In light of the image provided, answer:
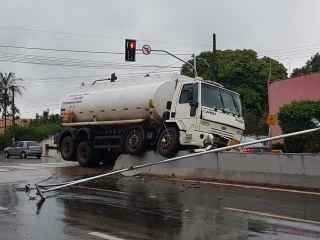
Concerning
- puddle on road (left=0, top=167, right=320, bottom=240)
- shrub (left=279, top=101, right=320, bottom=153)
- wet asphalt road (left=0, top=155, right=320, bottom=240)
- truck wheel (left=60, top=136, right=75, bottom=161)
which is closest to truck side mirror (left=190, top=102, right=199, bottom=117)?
shrub (left=279, top=101, right=320, bottom=153)

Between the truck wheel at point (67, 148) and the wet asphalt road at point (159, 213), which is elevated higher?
the truck wheel at point (67, 148)

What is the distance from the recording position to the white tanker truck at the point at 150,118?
824 inches

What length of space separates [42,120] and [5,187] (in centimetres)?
8439

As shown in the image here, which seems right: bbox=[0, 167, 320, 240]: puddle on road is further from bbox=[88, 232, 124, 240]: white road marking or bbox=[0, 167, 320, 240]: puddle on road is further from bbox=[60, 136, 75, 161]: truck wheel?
bbox=[60, 136, 75, 161]: truck wheel

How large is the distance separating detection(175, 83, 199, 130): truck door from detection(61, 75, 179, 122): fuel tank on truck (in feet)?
1.83

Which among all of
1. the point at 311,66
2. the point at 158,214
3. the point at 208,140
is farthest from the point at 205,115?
the point at 311,66

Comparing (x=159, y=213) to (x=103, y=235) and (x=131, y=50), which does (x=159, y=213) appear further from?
(x=131, y=50)

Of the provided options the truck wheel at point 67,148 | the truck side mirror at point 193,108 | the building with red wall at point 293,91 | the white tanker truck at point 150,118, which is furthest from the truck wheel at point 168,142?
the building with red wall at point 293,91

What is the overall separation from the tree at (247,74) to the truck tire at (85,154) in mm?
43398

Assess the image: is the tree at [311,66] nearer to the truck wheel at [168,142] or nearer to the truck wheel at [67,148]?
the truck wheel at [67,148]

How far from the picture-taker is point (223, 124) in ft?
70.1

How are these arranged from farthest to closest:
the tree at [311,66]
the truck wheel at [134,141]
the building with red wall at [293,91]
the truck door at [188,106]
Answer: the tree at [311,66], the building with red wall at [293,91], the truck wheel at [134,141], the truck door at [188,106]

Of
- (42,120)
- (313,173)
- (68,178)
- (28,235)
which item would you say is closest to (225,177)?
(313,173)

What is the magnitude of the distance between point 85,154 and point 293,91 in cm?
1531
